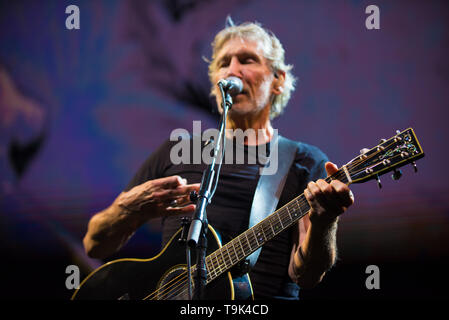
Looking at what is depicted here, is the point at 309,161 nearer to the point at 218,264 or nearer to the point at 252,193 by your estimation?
the point at 252,193

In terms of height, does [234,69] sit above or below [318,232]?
above

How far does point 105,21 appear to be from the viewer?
3086 millimetres

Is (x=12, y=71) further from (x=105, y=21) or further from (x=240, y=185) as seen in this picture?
(x=240, y=185)

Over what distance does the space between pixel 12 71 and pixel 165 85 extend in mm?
1383

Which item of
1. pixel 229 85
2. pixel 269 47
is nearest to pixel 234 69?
pixel 269 47

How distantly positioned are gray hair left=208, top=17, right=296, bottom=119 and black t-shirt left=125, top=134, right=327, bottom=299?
522 mm

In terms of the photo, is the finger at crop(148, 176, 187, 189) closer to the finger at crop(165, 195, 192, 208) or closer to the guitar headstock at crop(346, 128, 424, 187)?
the finger at crop(165, 195, 192, 208)

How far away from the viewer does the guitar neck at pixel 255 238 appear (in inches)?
64.3

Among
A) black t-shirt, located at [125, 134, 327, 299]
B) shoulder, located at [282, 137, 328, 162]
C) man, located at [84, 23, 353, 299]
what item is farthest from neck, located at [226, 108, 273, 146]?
shoulder, located at [282, 137, 328, 162]

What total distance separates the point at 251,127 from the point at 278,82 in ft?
1.41

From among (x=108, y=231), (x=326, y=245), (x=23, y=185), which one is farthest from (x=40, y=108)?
(x=326, y=245)

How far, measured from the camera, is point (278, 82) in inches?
104

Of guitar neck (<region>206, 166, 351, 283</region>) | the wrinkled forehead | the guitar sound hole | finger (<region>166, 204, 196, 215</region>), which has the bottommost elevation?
the guitar sound hole

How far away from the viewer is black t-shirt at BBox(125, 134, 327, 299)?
1932 millimetres
